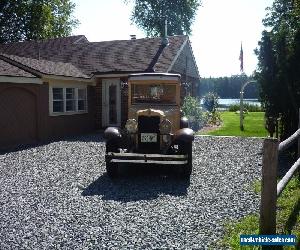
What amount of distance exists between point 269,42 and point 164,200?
7.58m

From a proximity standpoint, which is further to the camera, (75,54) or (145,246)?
(75,54)

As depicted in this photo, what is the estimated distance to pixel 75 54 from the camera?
22359mm

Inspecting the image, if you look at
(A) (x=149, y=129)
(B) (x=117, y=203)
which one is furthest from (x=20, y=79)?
(B) (x=117, y=203)

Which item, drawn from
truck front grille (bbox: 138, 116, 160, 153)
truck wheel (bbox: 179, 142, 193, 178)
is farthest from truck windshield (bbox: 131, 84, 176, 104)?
truck wheel (bbox: 179, 142, 193, 178)

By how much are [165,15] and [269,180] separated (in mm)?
45429

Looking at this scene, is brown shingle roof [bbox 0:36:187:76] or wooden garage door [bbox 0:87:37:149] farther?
brown shingle roof [bbox 0:36:187:76]

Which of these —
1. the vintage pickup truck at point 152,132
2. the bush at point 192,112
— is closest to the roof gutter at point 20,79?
the vintage pickup truck at point 152,132

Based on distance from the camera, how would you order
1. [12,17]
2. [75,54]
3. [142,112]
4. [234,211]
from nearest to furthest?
[234,211], [142,112], [75,54], [12,17]

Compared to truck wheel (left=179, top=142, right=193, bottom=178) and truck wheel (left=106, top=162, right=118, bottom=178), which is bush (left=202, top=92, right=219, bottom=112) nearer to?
truck wheel (left=179, top=142, right=193, bottom=178)

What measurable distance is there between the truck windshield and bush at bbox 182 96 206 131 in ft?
30.7

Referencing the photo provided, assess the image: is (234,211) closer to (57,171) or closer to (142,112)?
(142,112)

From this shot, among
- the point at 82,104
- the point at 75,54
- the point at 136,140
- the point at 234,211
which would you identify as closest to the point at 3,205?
the point at 136,140

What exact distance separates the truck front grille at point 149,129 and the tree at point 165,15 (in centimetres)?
4002

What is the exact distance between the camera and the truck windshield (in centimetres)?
968
